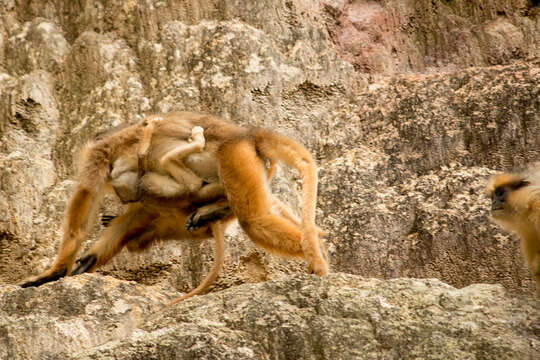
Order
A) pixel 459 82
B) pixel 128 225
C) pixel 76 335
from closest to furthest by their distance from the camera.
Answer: pixel 76 335
pixel 128 225
pixel 459 82

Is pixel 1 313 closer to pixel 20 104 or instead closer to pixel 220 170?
pixel 220 170

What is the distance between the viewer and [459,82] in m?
7.42

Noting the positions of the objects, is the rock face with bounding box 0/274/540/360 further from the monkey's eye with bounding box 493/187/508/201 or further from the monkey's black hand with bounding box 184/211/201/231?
the monkey's eye with bounding box 493/187/508/201

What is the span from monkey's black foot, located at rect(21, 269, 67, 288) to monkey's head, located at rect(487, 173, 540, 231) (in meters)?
3.04

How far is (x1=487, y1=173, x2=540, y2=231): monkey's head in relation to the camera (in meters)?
5.01

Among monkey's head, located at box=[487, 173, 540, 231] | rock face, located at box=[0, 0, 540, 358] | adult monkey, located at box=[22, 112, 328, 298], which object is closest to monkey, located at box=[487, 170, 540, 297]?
monkey's head, located at box=[487, 173, 540, 231]

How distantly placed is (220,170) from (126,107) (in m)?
2.50

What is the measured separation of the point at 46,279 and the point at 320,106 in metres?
3.26

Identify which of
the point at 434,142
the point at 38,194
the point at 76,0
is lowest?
the point at 38,194

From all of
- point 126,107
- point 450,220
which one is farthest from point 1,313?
point 450,220

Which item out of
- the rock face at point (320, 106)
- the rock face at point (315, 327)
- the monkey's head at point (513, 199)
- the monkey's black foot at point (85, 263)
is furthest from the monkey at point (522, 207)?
the monkey's black foot at point (85, 263)

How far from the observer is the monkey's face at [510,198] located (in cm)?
507

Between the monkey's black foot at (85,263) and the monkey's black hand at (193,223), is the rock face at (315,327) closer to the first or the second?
the monkey's black hand at (193,223)

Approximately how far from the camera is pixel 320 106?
773 cm
